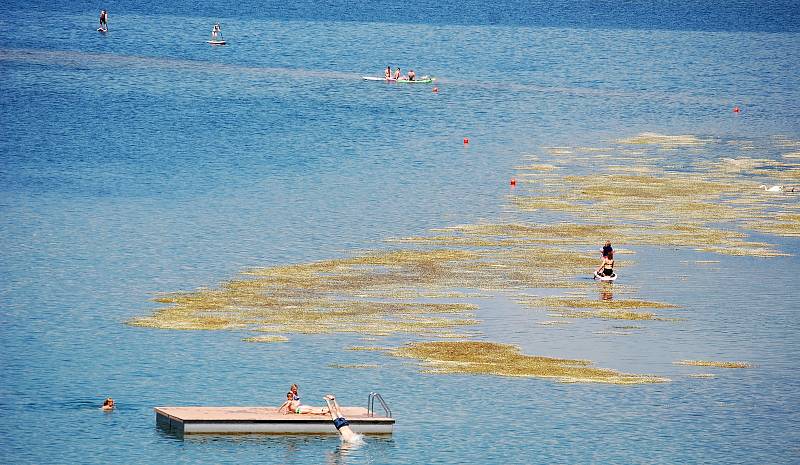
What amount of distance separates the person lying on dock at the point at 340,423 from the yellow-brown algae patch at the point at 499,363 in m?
9.44

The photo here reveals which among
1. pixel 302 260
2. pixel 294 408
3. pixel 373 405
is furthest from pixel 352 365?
pixel 302 260

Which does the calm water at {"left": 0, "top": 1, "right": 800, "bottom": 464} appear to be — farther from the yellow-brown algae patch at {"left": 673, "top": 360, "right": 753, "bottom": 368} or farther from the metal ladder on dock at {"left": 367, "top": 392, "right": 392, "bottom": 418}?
the metal ladder on dock at {"left": 367, "top": 392, "right": 392, "bottom": 418}

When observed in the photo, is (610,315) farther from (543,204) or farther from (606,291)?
(543,204)

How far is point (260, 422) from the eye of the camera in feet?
196

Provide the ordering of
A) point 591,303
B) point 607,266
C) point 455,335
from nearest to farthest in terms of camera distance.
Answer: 1. point 455,335
2. point 591,303
3. point 607,266

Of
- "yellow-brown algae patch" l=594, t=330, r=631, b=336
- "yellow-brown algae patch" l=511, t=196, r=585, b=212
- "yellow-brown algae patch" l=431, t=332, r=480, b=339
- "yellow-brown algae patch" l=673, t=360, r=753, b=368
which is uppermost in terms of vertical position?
"yellow-brown algae patch" l=511, t=196, r=585, b=212

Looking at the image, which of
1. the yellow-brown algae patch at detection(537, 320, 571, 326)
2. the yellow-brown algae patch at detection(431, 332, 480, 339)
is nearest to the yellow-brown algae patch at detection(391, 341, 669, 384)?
the yellow-brown algae patch at detection(431, 332, 480, 339)

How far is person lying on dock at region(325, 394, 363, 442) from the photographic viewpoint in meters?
59.1

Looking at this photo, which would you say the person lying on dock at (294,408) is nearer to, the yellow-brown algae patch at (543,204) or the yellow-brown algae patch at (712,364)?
the yellow-brown algae patch at (712,364)

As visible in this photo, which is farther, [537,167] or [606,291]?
[537,167]

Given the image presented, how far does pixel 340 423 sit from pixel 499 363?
1294 centimetres

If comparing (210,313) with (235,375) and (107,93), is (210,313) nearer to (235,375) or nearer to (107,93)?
(235,375)

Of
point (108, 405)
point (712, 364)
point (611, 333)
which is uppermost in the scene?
point (611, 333)

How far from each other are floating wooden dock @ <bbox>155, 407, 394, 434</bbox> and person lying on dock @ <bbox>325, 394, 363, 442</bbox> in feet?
1.24
